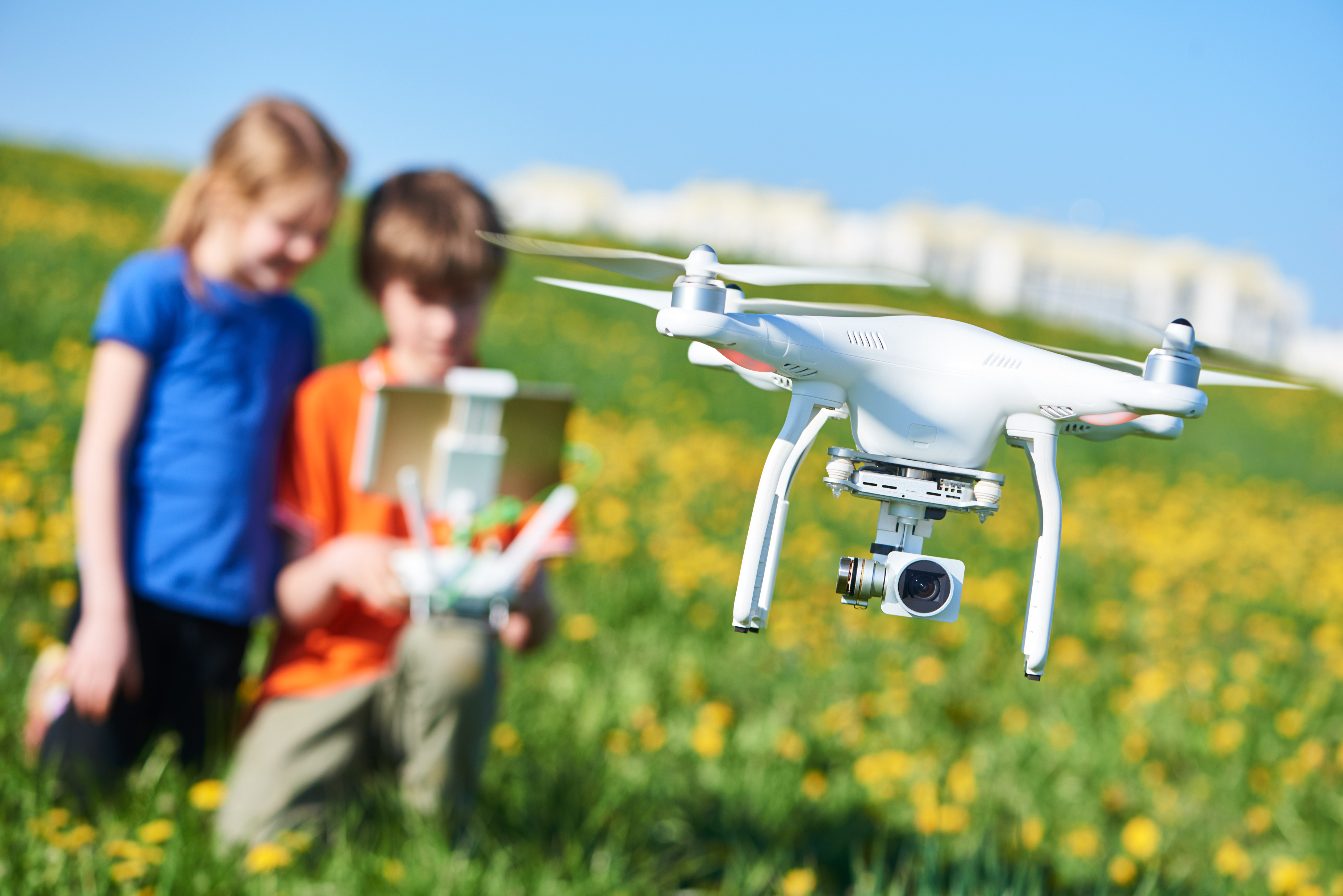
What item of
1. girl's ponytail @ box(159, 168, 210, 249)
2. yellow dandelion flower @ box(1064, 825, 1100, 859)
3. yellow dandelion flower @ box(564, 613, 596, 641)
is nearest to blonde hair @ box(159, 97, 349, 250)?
girl's ponytail @ box(159, 168, 210, 249)

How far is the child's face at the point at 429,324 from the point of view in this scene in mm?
2158

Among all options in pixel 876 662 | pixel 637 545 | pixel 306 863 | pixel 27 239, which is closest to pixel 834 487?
pixel 306 863

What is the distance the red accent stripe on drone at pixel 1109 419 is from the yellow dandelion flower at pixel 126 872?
2.26 m

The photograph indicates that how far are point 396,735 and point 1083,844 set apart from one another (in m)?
1.91

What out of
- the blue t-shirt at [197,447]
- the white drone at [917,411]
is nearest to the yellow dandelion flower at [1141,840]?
the blue t-shirt at [197,447]

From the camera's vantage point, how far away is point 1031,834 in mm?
2752

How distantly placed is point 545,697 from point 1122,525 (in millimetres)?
4890

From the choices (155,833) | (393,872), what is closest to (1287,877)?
(393,872)

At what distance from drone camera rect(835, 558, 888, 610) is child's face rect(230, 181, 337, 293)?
2.19 metres

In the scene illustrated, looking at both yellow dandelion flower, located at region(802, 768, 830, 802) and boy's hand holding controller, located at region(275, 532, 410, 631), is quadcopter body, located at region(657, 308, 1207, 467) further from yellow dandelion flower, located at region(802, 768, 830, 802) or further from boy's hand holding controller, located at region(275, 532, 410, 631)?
yellow dandelion flower, located at region(802, 768, 830, 802)

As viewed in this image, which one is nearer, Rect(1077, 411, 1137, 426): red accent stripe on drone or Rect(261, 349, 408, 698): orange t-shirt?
Rect(1077, 411, 1137, 426): red accent stripe on drone

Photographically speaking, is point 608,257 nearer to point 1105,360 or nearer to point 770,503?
point 770,503

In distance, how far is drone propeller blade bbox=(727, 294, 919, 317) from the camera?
1.44 feet

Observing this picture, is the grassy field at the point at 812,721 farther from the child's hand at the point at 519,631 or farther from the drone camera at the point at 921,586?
the child's hand at the point at 519,631
